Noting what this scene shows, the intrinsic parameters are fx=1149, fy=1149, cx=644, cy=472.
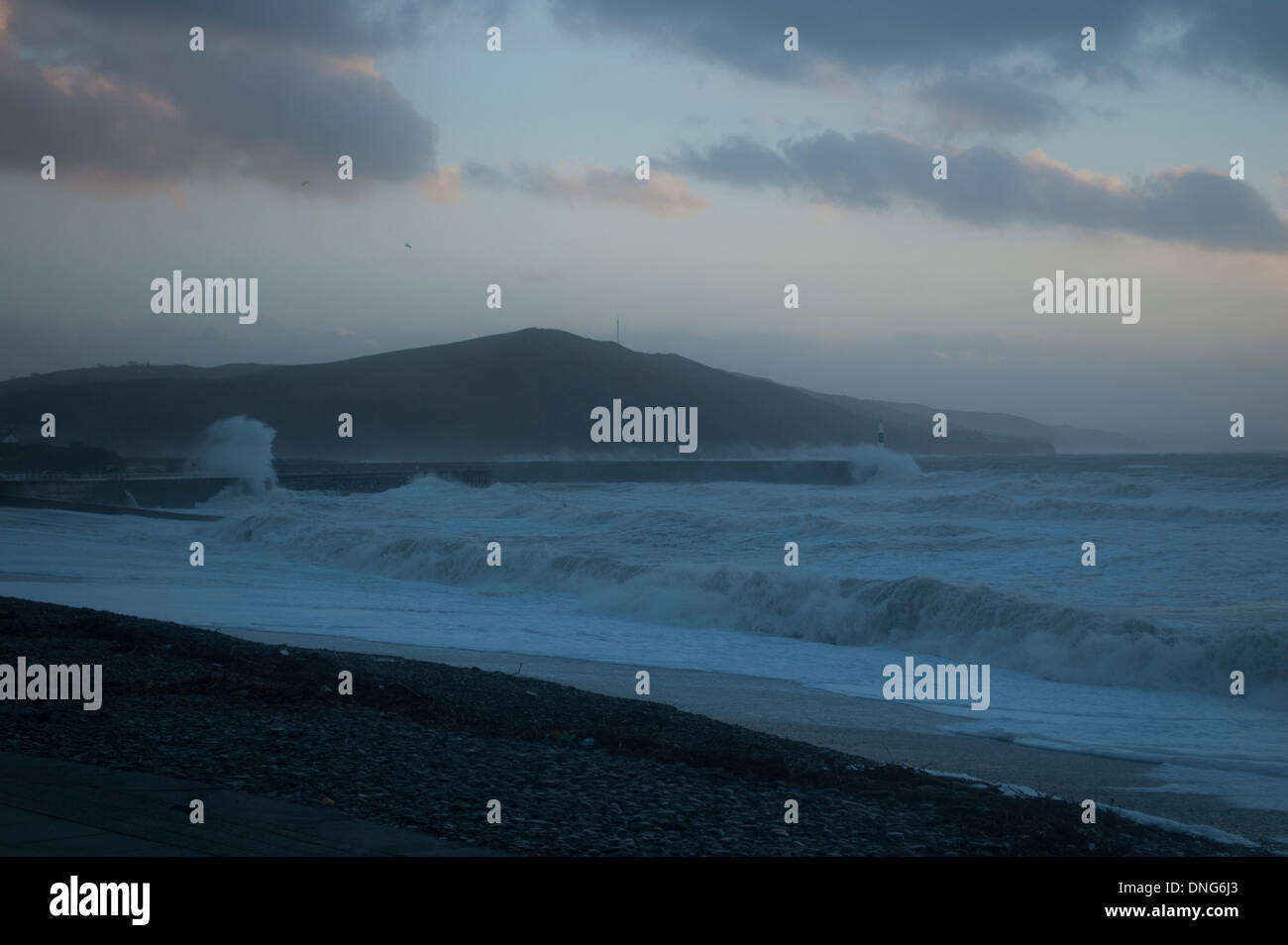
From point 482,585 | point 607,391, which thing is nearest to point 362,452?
point 607,391

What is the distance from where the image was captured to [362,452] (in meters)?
142

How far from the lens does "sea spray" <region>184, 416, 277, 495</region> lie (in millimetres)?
56594

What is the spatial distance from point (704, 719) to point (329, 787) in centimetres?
448

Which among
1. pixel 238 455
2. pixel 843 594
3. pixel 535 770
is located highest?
pixel 238 455

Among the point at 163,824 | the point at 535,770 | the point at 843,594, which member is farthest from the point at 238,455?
the point at 163,824

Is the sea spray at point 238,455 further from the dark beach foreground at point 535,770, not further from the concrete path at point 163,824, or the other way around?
the concrete path at point 163,824

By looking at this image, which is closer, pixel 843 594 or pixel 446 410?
pixel 843 594

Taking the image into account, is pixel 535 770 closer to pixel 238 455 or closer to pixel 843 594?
pixel 843 594

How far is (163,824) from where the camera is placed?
5109mm

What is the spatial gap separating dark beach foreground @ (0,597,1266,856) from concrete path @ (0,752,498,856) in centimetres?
18

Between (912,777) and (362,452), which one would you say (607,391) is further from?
(912,777)

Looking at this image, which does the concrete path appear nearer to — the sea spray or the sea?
the sea

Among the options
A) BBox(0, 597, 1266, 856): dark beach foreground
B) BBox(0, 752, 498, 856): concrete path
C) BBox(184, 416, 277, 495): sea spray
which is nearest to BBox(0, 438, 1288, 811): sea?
BBox(0, 597, 1266, 856): dark beach foreground

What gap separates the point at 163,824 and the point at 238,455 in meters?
56.7
